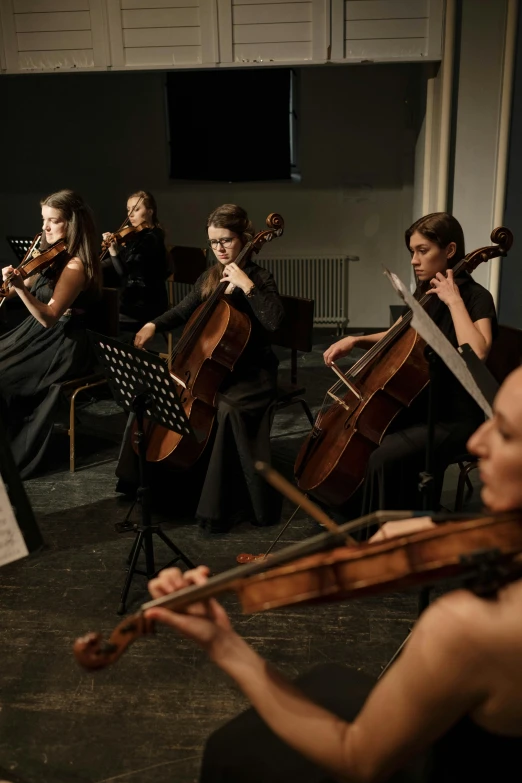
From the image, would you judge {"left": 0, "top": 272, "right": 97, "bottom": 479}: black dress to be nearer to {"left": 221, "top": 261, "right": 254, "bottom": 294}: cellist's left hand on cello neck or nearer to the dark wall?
{"left": 221, "top": 261, "right": 254, "bottom": 294}: cellist's left hand on cello neck

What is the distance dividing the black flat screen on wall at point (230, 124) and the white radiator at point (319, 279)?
70 centimetres

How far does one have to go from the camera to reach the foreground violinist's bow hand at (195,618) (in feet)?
3.81

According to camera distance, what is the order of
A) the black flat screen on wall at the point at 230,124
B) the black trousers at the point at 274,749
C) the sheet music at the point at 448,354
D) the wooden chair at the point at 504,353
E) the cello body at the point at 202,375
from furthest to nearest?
the black flat screen on wall at the point at 230,124
the cello body at the point at 202,375
the wooden chair at the point at 504,353
the sheet music at the point at 448,354
the black trousers at the point at 274,749

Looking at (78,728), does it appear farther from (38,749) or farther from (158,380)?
(158,380)

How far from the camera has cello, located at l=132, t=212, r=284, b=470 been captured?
3.07m

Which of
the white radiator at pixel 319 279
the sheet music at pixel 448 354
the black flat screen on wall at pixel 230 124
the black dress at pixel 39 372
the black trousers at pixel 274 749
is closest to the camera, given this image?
the black trousers at pixel 274 749

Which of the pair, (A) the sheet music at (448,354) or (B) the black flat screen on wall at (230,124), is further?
(B) the black flat screen on wall at (230,124)

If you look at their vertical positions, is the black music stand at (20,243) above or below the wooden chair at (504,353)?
above

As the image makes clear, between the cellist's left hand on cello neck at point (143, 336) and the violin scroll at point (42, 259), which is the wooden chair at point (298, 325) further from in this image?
the violin scroll at point (42, 259)

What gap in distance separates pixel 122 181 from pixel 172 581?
572 centimetres

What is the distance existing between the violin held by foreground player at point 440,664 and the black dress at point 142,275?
11.8ft

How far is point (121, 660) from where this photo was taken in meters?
2.43

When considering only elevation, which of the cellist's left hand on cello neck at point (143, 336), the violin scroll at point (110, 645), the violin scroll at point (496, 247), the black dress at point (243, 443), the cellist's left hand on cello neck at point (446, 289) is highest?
the violin scroll at point (496, 247)

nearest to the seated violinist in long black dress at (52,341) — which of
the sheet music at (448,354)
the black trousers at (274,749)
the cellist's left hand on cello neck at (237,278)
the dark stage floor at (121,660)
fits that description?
the dark stage floor at (121,660)
